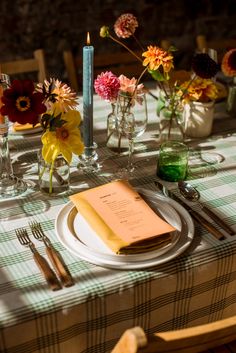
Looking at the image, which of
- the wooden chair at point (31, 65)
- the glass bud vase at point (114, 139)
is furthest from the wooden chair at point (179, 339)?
the wooden chair at point (31, 65)

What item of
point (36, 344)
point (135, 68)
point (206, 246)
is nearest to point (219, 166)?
point (206, 246)

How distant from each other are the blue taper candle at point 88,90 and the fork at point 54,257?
Answer: 0.33 m

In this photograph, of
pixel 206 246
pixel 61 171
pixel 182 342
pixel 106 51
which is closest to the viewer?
pixel 182 342

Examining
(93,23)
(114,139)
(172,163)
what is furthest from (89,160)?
(93,23)

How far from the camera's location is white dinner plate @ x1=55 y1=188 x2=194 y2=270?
892mm

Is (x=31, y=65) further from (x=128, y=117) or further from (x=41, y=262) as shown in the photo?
(x=41, y=262)

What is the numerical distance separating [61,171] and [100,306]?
39cm

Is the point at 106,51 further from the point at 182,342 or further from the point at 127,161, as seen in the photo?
the point at 182,342

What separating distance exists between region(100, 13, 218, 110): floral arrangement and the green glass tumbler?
0.20m

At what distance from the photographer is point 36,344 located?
82cm

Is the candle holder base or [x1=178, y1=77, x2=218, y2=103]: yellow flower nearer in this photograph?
the candle holder base

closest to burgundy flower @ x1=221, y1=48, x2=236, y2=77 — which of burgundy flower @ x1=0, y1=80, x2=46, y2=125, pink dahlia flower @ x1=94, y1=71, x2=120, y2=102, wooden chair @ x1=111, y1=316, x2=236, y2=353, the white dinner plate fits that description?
pink dahlia flower @ x1=94, y1=71, x2=120, y2=102

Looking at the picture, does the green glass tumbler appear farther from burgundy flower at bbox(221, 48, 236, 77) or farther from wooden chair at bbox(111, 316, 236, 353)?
wooden chair at bbox(111, 316, 236, 353)

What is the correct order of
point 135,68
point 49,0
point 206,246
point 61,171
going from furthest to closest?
point 49,0 → point 135,68 → point 61,171 → point 206,246
